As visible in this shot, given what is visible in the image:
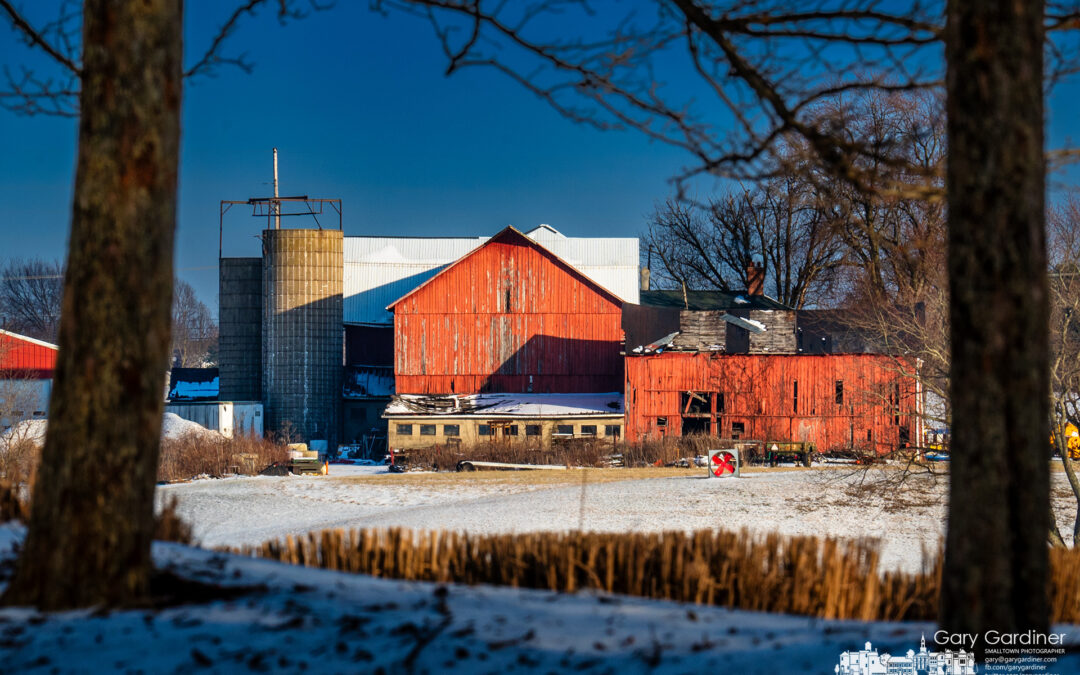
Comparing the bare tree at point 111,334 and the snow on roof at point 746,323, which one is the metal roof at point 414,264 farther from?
the bare tree at point 111,334

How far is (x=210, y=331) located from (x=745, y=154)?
14160cm

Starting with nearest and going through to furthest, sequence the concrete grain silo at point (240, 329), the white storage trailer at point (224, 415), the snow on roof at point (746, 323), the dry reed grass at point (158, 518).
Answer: the dry reed grass at point (158, 518), the white storage trailer at point (224, 415), the snow on roof at point (746, 323), the concrete grain silo at point (240, 329)

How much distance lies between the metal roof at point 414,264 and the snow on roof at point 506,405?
10207 millimetres

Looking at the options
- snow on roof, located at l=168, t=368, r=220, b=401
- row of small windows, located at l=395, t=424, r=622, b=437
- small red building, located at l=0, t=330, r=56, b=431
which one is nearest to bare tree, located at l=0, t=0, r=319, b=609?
row of small windows, located at l=395, t=424, r=622, b=437

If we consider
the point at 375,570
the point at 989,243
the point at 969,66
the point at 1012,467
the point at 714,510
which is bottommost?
the point at 714,510

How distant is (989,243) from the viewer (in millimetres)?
4453

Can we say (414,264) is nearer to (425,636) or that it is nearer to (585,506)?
(585,506)

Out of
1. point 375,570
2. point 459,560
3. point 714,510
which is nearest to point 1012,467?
point 459,560

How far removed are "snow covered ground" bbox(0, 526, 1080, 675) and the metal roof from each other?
145 ft

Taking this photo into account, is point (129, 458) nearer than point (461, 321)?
Yes

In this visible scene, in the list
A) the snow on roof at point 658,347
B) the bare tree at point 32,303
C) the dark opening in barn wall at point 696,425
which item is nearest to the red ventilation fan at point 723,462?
the dark opening in barn wall at point 696,425

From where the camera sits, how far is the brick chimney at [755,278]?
59.3 meters

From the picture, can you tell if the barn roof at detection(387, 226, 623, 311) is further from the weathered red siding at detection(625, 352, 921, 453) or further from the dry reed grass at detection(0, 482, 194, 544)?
the dry reed grass at detection(0, 482, 194, 544)

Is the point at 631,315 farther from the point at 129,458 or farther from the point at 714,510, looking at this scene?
the point at 129,458
